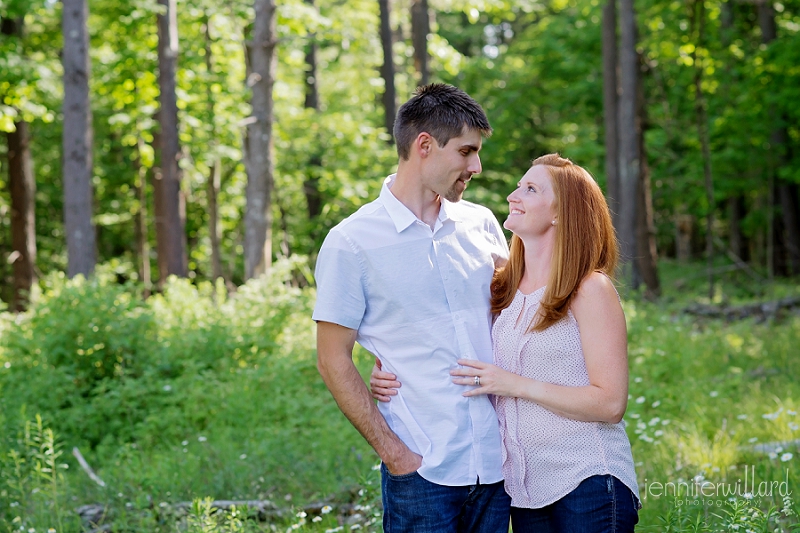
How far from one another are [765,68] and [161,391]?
14.0 metres

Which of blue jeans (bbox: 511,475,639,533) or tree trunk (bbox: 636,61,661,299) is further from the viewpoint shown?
tree trunk (bbox: 636,61,661,299)

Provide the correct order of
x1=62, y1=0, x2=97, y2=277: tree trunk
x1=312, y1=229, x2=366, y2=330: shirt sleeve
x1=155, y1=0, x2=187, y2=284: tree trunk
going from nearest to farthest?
1. x1=312, y1=229, x2=366, y2=330: shirt sleeve
2. x1=62, y1=0, x2=97, y2=277: tree trunk
3. x1=155, y1=0, x2=187, y2=284: tree trunk

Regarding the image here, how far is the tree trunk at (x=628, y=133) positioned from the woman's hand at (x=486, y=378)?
12734mm

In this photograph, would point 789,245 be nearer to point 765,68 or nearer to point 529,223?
point 765,68

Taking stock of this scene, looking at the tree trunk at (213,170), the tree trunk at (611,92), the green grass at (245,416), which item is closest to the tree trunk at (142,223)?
the tree trunk at (213,170)

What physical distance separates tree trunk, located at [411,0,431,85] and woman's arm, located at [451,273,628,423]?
605 inches

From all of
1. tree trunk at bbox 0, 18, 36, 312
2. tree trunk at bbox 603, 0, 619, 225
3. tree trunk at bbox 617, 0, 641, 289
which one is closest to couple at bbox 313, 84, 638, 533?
tree trunk at bbox 617, 0, 641, 289

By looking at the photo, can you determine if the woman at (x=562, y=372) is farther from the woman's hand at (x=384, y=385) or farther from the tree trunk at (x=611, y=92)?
the tree trunk at (x=611, y=92)

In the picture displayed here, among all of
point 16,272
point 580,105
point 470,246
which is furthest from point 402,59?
point 470,246

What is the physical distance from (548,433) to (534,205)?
2.64 ft

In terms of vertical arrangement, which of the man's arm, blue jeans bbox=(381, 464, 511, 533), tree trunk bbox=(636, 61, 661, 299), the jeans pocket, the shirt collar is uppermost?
the shirt collar

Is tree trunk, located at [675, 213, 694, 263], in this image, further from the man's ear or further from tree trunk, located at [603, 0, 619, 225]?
the man's ear

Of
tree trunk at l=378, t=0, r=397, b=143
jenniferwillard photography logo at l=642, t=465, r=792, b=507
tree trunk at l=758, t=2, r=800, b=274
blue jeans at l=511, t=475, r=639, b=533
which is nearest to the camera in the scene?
blue jeans at l=511, t=475, r=639, b=533

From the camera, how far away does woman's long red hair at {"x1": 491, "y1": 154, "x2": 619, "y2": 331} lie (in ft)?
9.07
